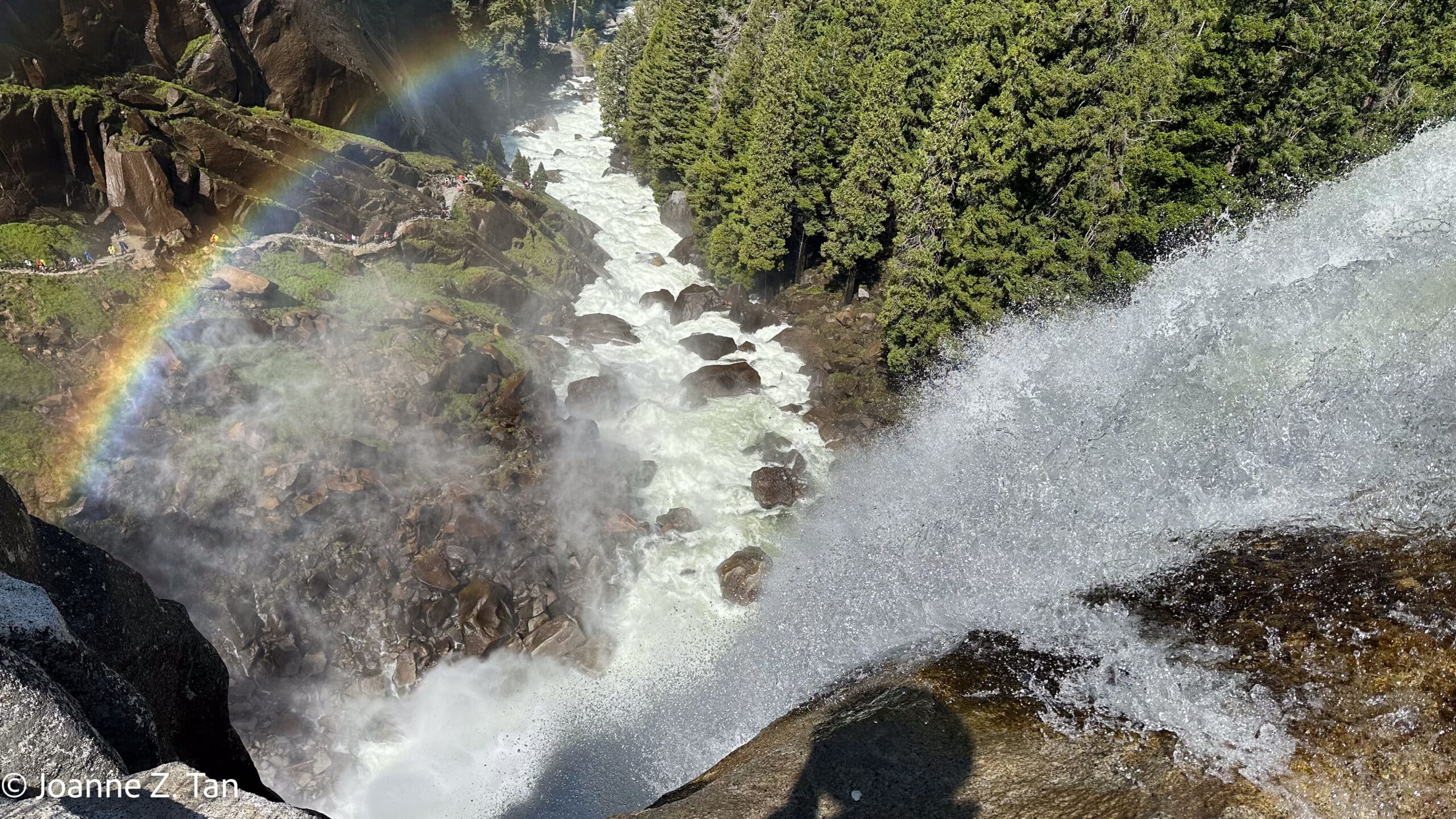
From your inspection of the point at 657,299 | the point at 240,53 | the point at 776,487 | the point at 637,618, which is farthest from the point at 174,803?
the point at 240,53

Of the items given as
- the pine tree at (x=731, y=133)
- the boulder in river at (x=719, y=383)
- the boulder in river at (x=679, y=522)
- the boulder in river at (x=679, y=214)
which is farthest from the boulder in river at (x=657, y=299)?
the boulder in river at (x=679, y=522)

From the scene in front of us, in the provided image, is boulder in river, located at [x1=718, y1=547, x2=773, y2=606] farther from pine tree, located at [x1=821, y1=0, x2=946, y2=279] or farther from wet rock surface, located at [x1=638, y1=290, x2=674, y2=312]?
wet rock surface, located at [x1=638, y1=290, x2=674, y2=312]

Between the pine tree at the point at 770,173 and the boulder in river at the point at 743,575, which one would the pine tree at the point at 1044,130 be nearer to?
the pine tree at the point at 770,173

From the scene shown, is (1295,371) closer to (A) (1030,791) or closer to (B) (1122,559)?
(B) (1122,559)

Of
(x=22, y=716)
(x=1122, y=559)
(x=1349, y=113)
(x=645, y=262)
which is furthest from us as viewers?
(x=645, y=262)

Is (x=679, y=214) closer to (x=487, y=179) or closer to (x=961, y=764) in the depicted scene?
(x=487, y=179)

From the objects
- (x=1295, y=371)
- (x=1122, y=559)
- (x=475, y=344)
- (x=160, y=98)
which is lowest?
(x=475, y=344)

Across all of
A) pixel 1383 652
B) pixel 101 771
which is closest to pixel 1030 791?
pixel 1383 652

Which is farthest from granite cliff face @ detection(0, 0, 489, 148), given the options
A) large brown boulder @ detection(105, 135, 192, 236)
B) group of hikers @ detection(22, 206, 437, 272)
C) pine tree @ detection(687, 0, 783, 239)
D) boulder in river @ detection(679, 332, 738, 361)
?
boulder in river @ detection(679, 332, 738, 361)
